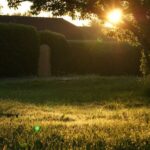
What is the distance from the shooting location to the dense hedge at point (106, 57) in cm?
4397

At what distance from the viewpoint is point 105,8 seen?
48.9 ft

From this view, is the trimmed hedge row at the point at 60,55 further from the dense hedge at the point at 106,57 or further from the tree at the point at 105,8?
the tree at the point at 105,8

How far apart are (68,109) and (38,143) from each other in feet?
27.5

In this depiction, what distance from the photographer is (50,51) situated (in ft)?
138

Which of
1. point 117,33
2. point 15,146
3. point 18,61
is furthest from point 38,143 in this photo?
point 18,61

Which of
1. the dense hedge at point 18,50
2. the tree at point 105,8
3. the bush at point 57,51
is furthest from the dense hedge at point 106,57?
the tree at point 105,8

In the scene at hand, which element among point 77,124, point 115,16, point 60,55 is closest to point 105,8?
point 115,16

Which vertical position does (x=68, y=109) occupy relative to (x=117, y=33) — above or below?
below

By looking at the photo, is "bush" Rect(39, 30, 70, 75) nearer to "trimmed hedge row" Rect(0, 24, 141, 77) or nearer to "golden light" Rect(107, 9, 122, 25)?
"trimmed hedge row" Rect(0, 24, 141, 77)

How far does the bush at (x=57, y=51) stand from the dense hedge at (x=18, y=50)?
336cm

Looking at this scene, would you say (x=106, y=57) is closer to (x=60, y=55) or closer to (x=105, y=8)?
(x=60, y=55)

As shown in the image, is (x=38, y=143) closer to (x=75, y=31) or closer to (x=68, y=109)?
(x=68, y=109)

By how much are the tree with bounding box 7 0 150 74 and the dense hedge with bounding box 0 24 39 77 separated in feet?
67.9

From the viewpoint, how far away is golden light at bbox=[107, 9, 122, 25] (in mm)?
15060
